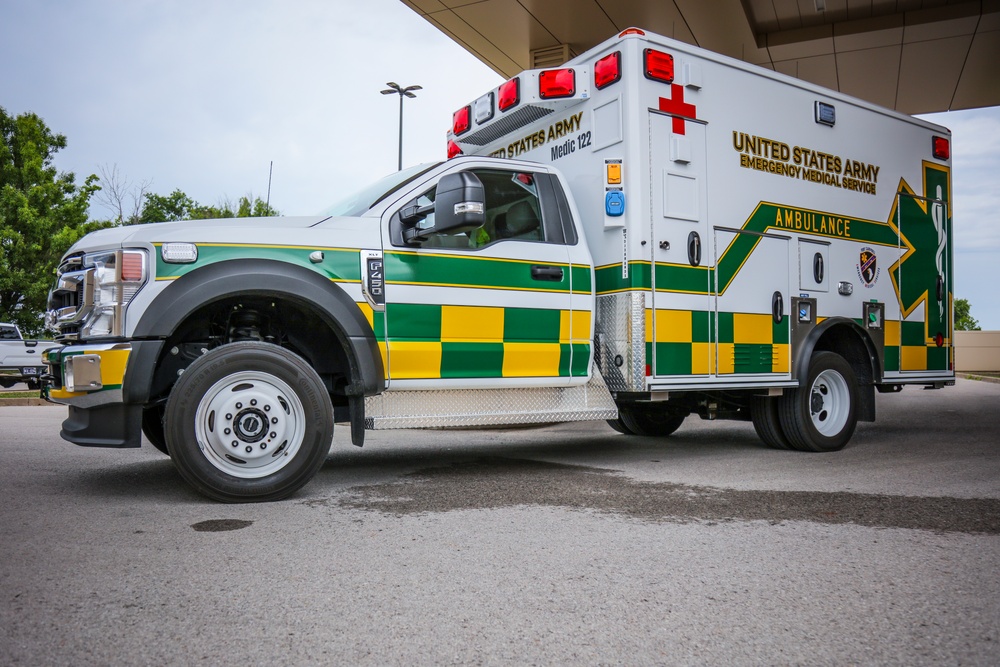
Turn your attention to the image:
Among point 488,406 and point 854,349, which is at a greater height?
point 854,349

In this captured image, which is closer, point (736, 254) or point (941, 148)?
point (736, 254)

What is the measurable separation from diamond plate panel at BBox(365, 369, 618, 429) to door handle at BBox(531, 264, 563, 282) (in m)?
0.81

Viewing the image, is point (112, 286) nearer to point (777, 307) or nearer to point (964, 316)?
point (777, 307)

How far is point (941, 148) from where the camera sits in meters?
8.53

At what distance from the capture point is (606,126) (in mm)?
6289

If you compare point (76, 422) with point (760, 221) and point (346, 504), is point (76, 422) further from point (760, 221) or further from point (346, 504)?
point (760, 221)

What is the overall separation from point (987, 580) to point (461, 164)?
4094mm

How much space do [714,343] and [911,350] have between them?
287 cm

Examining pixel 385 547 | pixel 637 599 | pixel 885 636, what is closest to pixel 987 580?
pixel 885 636

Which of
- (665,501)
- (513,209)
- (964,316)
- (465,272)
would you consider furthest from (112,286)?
(964,316)

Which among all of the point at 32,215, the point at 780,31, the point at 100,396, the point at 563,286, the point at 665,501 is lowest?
the point at 665,501

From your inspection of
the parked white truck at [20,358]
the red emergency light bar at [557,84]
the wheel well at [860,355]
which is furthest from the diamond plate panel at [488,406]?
the parked white truck at [20,358]

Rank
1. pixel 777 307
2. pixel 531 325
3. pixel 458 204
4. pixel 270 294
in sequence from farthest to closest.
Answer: pixel 777 307, pixel 531 325, pixel 458 204, pixel 270 294

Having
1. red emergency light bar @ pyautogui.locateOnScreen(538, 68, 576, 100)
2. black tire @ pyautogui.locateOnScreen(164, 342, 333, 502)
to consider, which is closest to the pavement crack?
black tire @ pyautogui.locateOnScreen(164, 342, 333, 502)
